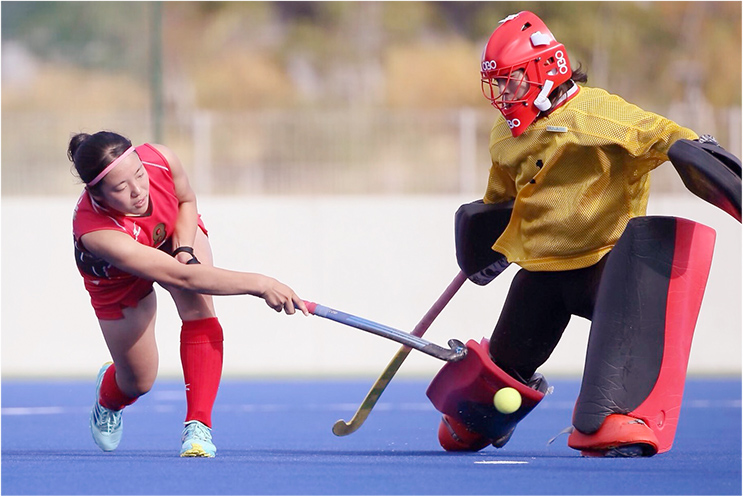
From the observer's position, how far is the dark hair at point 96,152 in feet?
13.9

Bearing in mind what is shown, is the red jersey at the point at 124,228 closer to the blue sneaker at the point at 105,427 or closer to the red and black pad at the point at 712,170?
the blue sneaker at the point at 105,427

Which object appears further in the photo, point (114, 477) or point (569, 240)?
point (569, 240)

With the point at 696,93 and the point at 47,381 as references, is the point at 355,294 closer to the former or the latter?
the point at 47,381

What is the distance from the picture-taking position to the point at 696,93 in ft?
69.5

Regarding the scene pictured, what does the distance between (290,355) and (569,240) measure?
5076mm

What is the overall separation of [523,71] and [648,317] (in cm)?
95

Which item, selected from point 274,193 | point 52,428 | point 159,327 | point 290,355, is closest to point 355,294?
point 290,355

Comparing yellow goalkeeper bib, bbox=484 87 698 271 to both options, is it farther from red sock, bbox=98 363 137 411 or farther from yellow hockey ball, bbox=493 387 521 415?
red sock, bbox=98 363 137 411

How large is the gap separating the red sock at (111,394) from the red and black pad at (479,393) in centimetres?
122

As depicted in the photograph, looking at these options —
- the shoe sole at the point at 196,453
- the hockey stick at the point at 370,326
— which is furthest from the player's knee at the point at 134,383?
the hockey stick at the point at 370,326

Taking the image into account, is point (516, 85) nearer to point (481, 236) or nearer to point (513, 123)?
point (513, 123)

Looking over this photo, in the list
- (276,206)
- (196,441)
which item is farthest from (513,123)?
(276,206)

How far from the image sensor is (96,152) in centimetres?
425

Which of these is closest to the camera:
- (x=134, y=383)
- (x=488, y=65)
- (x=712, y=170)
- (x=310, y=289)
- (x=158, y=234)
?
(x=712, y=170)
